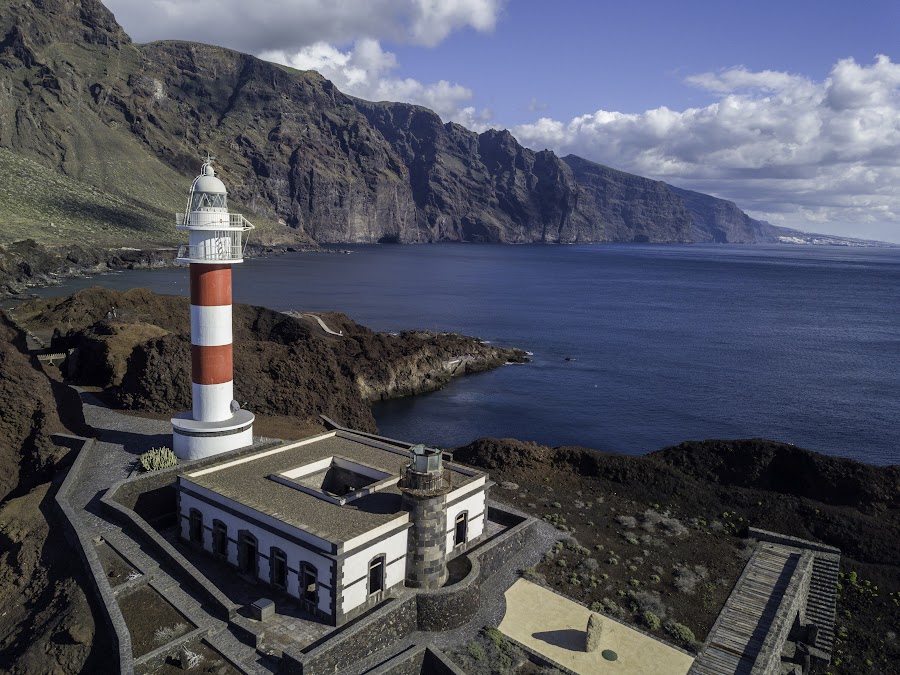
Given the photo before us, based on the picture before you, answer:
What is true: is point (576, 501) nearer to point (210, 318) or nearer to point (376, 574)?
point (376, 574)

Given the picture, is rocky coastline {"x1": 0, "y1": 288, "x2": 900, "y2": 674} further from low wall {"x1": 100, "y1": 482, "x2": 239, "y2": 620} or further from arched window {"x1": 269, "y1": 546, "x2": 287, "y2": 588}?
arched window {"x1": 269, "y1": 546, "x2": 287, "y2": 588}

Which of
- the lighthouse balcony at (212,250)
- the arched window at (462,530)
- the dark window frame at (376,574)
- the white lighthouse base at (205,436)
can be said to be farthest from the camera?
the white lighthouse base at (205,436)

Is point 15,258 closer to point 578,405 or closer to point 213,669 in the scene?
point 578,405

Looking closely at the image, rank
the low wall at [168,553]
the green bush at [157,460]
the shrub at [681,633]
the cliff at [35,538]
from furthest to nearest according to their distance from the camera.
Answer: the green bush at [157,460] → the shrub at [681,633] → the low wall at [168,553] → the cliff at [35,538]

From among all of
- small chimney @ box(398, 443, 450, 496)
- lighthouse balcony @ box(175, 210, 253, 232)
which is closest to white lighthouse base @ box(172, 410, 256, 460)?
lighthouse balcony @ box(175, 210, 253, 232)

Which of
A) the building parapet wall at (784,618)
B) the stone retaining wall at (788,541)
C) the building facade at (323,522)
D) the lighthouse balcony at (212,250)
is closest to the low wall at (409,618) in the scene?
the building facade at (323,522)

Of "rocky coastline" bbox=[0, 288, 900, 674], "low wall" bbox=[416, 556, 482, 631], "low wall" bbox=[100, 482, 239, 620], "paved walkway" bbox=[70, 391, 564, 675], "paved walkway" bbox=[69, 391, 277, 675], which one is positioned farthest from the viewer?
"rocky coastline" bbox=[0, 288, 900, 674]

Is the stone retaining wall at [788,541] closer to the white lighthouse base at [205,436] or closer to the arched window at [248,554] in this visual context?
the arched window at [248,554]
